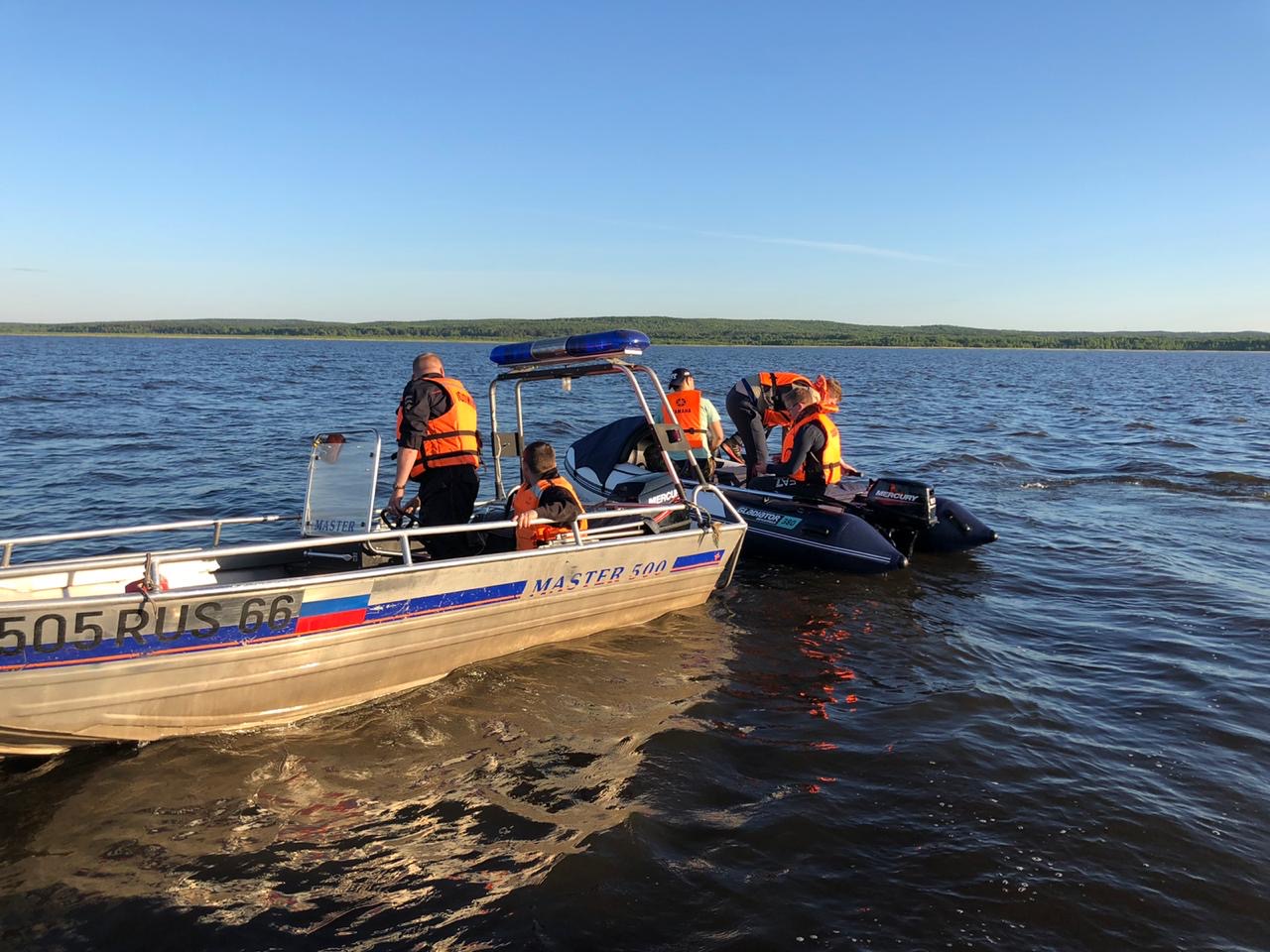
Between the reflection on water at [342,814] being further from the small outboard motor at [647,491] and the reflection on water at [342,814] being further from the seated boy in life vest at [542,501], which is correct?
the small outboard motor at [647,491]

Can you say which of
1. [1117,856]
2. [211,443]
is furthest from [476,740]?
[211,443]

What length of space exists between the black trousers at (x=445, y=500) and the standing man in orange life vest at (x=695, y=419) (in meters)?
3.43

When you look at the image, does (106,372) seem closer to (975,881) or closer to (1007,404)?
(1007,404)

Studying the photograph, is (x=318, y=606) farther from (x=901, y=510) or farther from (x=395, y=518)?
(x=901, y=510)

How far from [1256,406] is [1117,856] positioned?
36.2 m

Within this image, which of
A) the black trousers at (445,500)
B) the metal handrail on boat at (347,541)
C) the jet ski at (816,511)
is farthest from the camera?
the jet ski at (816,511)

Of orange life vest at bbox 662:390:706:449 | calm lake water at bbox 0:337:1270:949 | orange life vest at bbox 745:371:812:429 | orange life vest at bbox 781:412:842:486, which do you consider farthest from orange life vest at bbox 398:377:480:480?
orange life vest at bbox 745:371:812:429

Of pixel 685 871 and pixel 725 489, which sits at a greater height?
pixel 725 489

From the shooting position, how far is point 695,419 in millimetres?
10141

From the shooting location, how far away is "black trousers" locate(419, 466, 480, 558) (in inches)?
270

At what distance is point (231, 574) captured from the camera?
666cm

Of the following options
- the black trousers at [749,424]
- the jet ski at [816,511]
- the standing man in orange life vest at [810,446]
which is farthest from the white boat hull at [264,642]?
the black trousers at [749,424]

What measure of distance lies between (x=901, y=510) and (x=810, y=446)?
4.65 ft

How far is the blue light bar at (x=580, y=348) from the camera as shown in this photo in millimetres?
6867
